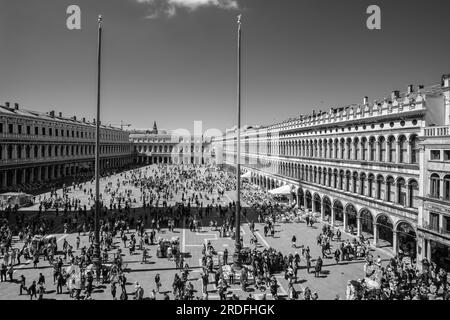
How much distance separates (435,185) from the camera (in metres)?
21.0

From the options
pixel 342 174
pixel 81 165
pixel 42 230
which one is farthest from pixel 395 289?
pixel 81 165

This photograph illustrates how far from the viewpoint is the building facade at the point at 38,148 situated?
5178cm

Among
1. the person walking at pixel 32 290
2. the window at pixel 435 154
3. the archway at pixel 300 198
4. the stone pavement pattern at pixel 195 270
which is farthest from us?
the archway at pixel 300 198

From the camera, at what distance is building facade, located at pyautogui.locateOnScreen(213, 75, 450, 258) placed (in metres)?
23.3

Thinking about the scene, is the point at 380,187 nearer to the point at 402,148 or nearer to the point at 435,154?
the point at 402,148

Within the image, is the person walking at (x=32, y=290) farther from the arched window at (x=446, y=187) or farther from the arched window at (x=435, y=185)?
the arched window at (x=435, y=185)

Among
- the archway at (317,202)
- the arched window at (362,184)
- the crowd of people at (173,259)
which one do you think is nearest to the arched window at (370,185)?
the arched window at (362,184)

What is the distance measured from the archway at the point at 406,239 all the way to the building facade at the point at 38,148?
5190 centimetres

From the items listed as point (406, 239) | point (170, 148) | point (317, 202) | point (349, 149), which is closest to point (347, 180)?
point (349, 149)

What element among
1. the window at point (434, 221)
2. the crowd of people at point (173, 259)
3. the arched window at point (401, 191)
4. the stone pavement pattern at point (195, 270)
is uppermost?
the arched window at point (401, 191)

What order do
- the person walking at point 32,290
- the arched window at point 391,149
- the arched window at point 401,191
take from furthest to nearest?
the arched window at point 391,149 → the arched window at point 401,191 → the person walking at point 32,290

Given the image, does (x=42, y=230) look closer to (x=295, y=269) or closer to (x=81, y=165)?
(x=295, y=269)

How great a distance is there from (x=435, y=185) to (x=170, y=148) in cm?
14243

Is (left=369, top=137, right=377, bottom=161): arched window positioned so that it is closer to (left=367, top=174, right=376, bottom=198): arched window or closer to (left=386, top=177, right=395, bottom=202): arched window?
(left=367, top=174, right=376, bottom=198): arched window
